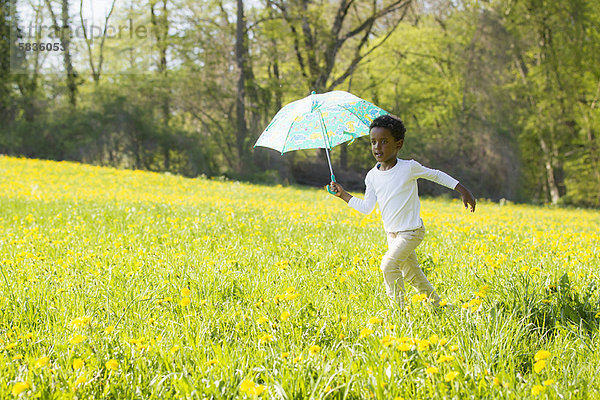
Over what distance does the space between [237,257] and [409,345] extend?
241cm

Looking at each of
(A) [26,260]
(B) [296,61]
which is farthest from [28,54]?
(A) [26,260]

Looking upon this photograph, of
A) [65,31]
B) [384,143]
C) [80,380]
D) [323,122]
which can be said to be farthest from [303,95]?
[80,380]

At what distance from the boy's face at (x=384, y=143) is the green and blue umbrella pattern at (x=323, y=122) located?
0.56 metres

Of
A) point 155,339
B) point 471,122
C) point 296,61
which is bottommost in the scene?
point 155,339

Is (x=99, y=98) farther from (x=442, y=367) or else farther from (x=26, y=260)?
(x=442, y=367)

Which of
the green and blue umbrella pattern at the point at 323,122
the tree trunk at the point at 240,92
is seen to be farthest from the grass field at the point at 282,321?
the tree trunk at the point at 240,92

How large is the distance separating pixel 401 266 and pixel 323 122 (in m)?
1.31

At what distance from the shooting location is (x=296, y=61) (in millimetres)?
24750

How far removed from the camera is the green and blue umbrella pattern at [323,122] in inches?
137

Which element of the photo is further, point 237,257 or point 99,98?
point 99,98

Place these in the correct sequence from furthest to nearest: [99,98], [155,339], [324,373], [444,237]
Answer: [99,98] → [444,237] → [155,339] → [324,373]

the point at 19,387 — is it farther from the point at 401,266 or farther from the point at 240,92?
the point at 240,92

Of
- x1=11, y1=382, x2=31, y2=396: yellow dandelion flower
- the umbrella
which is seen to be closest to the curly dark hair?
the umbrella

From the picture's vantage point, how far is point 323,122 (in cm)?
364
